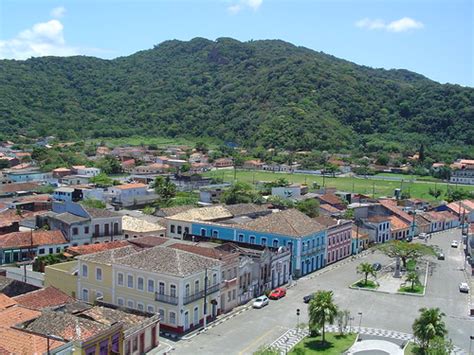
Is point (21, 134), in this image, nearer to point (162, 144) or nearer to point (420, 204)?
point (162, 144)

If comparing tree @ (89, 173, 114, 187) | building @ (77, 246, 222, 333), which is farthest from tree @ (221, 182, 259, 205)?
building @ (77, 246, 222, 333)

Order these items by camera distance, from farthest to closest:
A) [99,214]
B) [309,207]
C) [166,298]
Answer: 1. [309,207]
2. [99,214]
3. [166,298]

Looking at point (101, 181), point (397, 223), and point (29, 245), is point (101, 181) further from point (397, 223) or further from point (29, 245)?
point (29, 245)

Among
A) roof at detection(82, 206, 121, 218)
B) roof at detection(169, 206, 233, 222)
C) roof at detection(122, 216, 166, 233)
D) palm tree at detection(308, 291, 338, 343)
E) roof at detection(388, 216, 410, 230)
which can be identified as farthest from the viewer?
roof at detection(388, 216, 410, 230)

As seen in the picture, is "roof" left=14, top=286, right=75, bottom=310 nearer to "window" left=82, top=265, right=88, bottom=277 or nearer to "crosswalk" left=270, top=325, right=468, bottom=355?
"window" left=82, top=265, right=88, bottom=277

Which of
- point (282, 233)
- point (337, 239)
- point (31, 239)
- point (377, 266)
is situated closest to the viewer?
point (282, 233)

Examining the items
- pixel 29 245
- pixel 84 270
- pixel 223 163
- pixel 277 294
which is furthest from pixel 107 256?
pixel 223 163

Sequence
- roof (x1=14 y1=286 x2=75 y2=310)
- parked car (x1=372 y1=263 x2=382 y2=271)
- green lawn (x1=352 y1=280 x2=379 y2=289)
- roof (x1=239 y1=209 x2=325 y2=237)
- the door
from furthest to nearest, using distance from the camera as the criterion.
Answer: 1. parked car (x1=372 y1=263 x2=382 y2=271)
2. roof (x1=239 y1=209 x2=325 y2=237)
3. green lawn (x1=352 y1=280 x2=379 y2=289)
4. the door
5. roof (x1=14 y1=286 x2=75 y2=310)

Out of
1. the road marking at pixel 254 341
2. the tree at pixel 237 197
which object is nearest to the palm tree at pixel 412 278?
the road marking at pixel 254 341
